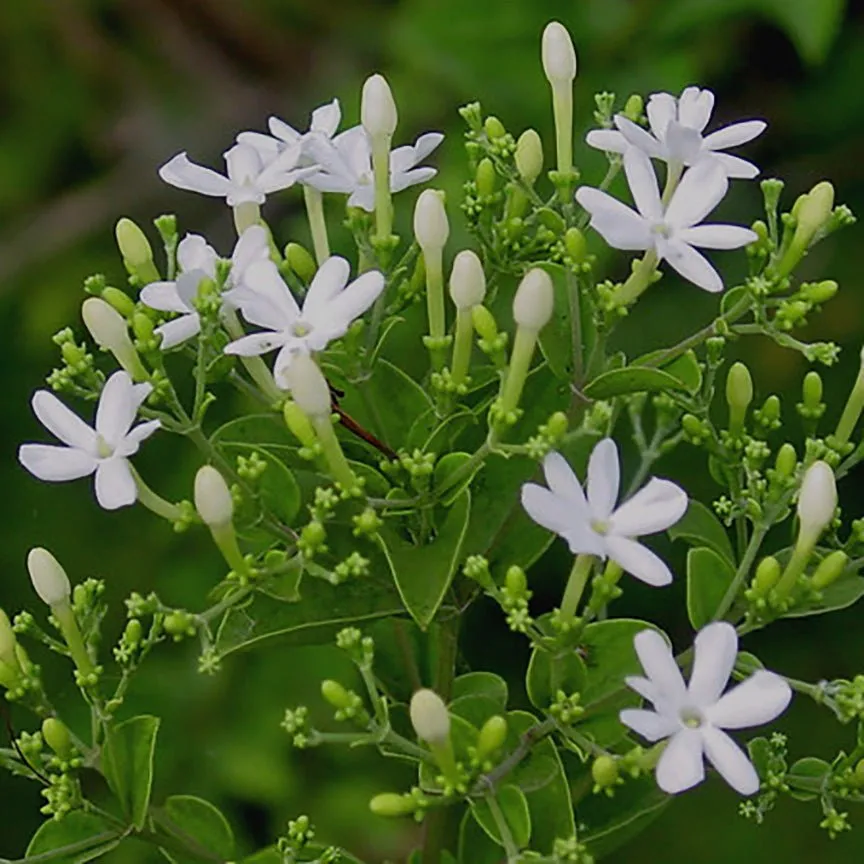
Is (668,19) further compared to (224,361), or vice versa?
(668,19)

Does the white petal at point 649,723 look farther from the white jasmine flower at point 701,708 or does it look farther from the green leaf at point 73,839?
the green leaf at point 73,839

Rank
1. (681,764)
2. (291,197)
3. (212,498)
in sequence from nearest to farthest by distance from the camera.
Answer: (681,764) < (212,498) < (291,197)

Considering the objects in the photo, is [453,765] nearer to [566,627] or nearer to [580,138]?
[566,627]

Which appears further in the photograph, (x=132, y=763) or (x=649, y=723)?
(x=132, y=763)

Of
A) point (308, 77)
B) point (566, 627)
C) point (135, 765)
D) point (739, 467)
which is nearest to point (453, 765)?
point (566, 627)

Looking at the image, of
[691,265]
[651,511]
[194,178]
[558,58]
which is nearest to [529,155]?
[558,58]

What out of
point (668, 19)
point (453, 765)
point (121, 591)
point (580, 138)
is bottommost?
point (453, 765)

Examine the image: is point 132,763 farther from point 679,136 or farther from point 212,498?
point 679,136
